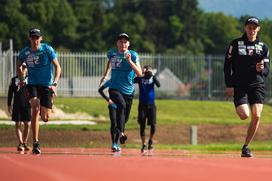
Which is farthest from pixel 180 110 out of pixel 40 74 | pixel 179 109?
pixel 40 74

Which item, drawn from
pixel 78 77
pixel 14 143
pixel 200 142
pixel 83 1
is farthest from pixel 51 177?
pixel 83 1

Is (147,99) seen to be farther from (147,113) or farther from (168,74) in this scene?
(168,74)

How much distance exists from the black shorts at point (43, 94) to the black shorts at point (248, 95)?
334 centimetres

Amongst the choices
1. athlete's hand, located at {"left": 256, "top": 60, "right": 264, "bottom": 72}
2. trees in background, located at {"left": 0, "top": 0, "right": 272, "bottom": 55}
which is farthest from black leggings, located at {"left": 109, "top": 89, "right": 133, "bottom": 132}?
trees in background, located at {"left": 0, "top": 0, "right": 272, "bottom": 55}

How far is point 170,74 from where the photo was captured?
5994 centimetres

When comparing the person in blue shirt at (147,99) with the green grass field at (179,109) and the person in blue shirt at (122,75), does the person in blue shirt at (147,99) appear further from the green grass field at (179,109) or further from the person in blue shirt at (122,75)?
the green grass field at (179,109)

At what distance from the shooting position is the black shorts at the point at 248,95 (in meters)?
15.2

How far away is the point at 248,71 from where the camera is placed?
50.5 ft

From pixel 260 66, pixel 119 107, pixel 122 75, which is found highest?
pixel 260 66

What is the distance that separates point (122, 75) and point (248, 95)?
344 centimetres

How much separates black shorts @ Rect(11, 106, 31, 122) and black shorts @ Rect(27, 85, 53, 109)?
12.8 ft

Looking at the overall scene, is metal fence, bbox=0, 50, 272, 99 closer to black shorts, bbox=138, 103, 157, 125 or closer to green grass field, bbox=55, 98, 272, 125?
green grass field, bbox=55, 98, 272, 125

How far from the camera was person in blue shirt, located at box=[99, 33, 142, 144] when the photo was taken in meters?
→ 18.0

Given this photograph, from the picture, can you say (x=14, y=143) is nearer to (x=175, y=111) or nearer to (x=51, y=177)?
(x=51, y=177)
